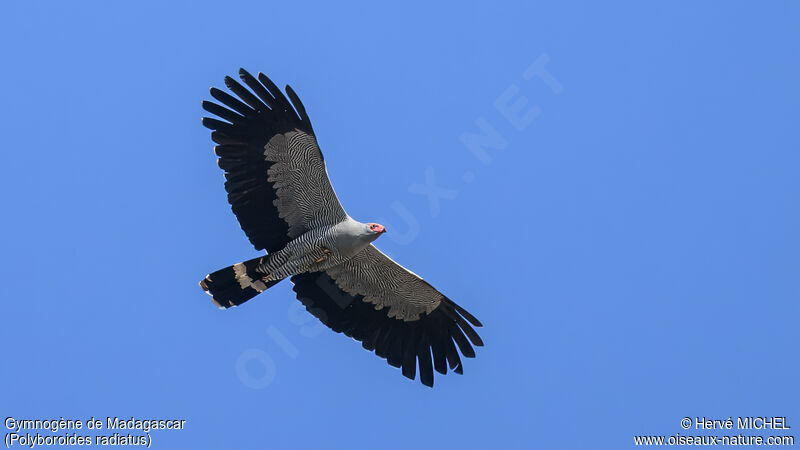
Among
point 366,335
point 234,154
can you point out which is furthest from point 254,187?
point 366,335

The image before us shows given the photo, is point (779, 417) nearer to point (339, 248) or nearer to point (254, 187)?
point (339, 248)

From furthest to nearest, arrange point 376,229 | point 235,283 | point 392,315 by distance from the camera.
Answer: point 392,315, point 235,283, point 376,229

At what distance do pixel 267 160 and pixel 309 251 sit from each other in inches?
82.7

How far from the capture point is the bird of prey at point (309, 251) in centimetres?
1919

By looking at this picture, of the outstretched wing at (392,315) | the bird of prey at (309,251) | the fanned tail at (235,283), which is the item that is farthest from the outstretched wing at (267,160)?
the outstretched wing at (392,315)

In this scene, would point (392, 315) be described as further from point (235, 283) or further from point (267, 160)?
point (267, 160)

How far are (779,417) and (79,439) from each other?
15.7 metres

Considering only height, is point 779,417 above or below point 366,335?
below

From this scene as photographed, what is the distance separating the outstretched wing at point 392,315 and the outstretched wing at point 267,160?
1.52 meters

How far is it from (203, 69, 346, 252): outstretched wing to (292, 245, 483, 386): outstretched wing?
1523 mm

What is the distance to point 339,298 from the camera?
21.0 meters

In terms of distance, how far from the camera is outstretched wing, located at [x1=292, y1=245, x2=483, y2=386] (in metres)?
20.8

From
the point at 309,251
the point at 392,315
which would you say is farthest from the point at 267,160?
the point at 392,315

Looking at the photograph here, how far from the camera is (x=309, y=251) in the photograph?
19938mm
